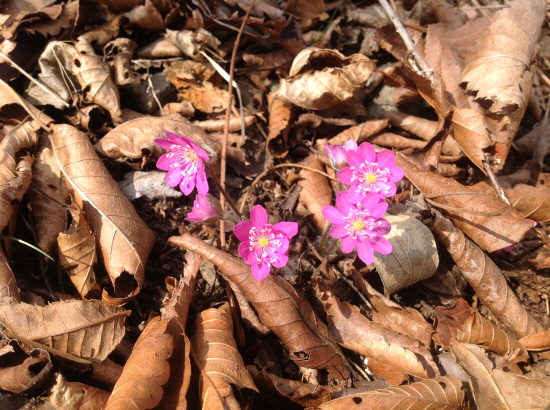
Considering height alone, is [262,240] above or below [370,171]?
below

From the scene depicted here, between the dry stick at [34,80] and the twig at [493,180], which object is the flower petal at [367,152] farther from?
the dry stick at [34,80]

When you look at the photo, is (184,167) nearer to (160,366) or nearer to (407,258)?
(160,366)

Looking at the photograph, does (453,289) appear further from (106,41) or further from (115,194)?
(106,41)

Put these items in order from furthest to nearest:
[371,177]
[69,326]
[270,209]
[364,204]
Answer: [270,209] → [371,177] → [364,204] → [69,326]

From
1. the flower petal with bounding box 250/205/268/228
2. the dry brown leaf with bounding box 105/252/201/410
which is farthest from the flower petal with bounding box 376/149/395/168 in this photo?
the dry brown leaf with bounding box 105/252/201/410

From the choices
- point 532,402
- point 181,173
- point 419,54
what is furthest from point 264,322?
point 419,54

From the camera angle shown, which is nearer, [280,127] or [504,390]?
[504,390]

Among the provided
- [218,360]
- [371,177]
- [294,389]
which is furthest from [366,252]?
[218,360]
